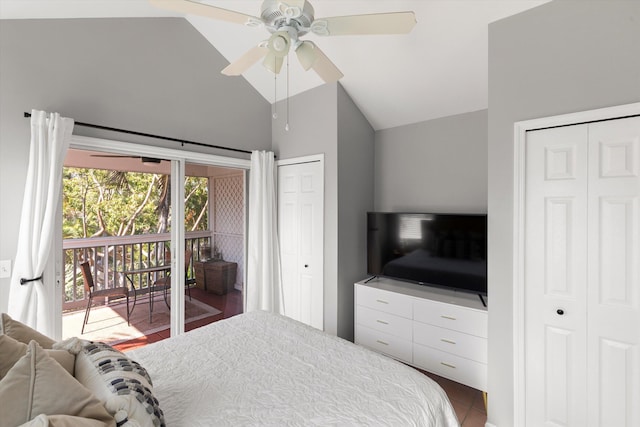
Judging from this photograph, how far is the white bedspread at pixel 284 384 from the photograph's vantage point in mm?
1232

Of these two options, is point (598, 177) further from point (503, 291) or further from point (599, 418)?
point (599, 418)

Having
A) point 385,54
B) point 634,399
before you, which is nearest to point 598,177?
point 634,399

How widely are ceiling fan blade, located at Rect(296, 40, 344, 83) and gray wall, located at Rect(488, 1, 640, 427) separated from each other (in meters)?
1.18

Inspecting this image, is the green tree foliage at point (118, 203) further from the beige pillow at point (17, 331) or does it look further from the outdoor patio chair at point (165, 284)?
the beige pillow at point (17, 331)

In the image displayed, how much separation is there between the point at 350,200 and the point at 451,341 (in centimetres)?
161

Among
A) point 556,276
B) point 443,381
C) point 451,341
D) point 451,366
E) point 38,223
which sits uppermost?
point 38,223

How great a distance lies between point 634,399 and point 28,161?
161 inches

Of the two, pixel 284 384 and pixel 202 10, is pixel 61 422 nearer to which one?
pixel 284 384

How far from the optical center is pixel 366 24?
1490mm

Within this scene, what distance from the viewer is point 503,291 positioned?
2.09m

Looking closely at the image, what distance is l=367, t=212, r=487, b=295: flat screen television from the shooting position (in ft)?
8.46

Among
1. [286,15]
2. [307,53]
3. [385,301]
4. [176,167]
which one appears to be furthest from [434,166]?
[176,167]

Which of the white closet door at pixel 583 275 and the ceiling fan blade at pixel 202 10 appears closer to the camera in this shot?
the ceiling fan blade at pixel 202 10

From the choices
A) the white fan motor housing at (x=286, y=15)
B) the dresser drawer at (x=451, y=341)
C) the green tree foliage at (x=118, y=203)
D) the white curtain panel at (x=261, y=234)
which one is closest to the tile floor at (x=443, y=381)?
the white curtain panel at (x=261, y=234)
